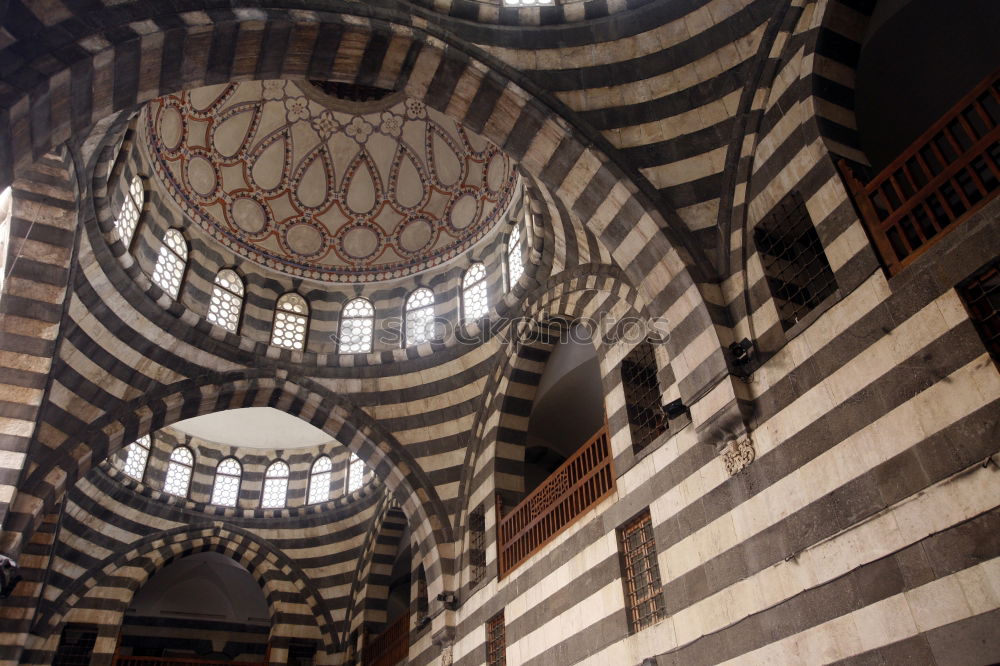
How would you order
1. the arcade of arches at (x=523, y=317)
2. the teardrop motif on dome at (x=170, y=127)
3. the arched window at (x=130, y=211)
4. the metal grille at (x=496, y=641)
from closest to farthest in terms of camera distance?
the arcade of arches at (x=523, y=317) < the metal grille at (x=496, y=641) < the arched window at (x=130, y=211) < the teardrop motif on dome at (x=170, y=127)

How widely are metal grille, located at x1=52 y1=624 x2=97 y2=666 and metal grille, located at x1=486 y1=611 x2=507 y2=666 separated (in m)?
8.44

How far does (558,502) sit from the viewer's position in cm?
857

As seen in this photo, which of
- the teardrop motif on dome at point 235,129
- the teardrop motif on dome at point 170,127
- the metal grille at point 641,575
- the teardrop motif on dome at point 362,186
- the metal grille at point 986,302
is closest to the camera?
the metal grille at point 986,302

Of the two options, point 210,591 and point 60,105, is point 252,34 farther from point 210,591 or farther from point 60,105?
point 210,591

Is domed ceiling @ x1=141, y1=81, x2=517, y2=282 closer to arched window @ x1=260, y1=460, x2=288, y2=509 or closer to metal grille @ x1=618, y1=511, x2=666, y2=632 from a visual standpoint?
arched window @ x1=260, y1=460, x2=288, y2=509

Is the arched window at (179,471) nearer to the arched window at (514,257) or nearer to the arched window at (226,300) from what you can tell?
the arched window at (226,300)

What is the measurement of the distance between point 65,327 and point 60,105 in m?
4.76

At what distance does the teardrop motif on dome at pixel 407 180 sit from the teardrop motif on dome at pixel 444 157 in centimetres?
31

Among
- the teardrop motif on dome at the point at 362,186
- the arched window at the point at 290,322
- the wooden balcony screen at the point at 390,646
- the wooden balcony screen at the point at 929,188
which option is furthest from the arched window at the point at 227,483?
the wooden balcony screen at the point at 929,188

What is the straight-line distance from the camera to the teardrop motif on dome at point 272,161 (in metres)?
13.4

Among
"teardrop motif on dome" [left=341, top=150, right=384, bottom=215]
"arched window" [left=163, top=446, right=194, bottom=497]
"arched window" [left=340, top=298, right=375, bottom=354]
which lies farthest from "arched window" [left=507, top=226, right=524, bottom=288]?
"arched window" [left=163, top=446, right=194, bottom=497]

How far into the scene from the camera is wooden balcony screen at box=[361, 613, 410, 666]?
12000mm

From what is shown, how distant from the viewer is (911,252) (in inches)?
195

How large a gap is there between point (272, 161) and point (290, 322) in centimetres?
302
